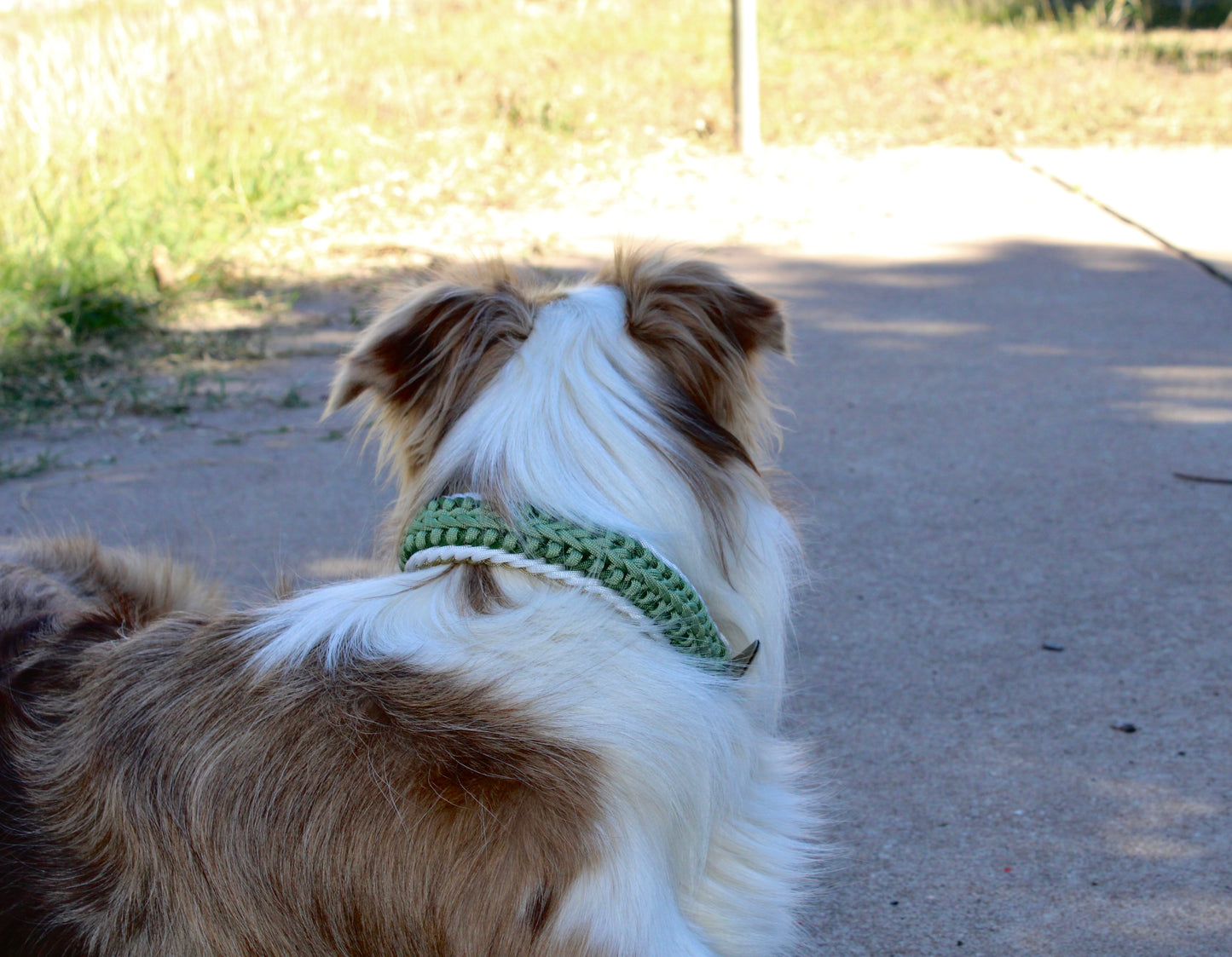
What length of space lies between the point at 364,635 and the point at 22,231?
20.6 feet

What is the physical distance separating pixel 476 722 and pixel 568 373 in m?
0.65

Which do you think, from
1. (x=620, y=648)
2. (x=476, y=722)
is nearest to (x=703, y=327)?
(x=620, y=648)

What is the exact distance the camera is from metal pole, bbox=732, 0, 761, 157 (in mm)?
9586

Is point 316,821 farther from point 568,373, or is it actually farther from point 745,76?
point 745,76

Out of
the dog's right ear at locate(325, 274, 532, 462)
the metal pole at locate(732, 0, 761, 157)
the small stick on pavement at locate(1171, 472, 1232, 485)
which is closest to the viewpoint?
the dog's right ear at locate(325, 274, 532, 462)

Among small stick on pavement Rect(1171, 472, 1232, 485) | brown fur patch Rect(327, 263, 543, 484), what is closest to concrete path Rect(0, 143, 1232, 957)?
small stick on pavement Rect(1171, 472, 1232, 485)

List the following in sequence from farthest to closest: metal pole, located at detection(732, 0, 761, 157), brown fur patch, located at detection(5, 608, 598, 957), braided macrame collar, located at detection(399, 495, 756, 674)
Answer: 1. metal pole, located at detection(732, 0, 761, 157)
2. braided macrame collar, located at detection(399, 495, 756, 674)
3. brown fur patch, located at detection(5, 608, 598, 957)

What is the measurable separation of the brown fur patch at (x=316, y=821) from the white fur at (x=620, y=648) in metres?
0.06

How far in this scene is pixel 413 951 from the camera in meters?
1.72

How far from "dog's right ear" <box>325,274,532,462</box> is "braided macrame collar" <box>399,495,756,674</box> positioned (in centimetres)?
28

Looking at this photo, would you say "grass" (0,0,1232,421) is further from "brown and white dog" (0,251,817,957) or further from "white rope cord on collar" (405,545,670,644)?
"white rope cord on collar" (405,545,670,644)

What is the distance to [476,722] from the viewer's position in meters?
1.74

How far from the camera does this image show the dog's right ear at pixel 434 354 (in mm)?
2100

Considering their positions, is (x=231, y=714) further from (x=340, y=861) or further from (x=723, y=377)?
(x=723, y=377)
